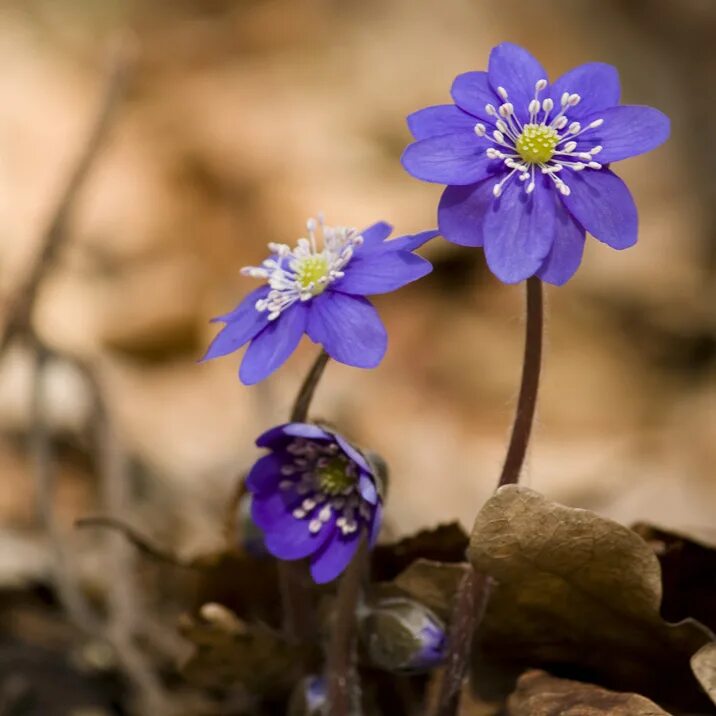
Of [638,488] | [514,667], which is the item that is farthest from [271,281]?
[638,488]

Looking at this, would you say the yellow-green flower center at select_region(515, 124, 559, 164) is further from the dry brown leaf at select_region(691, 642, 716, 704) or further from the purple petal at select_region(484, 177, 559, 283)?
the dry brown leaf at select_region(691, 642, 716, 704)

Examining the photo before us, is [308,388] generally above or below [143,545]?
above

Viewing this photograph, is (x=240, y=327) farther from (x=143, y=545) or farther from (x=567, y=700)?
(x=567, y=700)

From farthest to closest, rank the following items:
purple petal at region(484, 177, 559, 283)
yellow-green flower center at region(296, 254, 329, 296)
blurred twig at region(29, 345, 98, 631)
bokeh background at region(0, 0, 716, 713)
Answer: bokeh background at region(0, 0, 716, 713)
blurred twig at region(29, 345, 98, 631)
yellow-green flower center at region(296, 254, 329, 296)
purple petal at region(484, 177, 559, 283)

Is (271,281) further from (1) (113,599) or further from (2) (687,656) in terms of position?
(1) (113,599)

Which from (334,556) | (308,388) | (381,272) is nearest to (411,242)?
(381,272)

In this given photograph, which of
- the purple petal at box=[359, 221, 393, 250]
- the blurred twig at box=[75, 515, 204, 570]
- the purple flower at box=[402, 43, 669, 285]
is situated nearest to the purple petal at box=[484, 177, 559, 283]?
the purple flower at box=[402, 43, 669, 285]

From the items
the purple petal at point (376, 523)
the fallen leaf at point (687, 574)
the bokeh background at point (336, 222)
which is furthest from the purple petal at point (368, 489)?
the bokeh background at point (336, 222)
